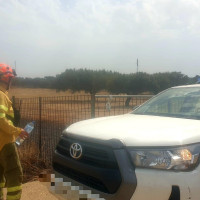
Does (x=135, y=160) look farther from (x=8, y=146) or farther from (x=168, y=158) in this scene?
(x=8, y=146)

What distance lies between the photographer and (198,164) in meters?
2.70

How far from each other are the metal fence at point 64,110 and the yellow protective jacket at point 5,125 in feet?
6.61

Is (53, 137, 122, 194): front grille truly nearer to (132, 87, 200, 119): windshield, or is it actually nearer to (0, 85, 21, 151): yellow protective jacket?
(0, 85, 21, 151): yellow protective jacket

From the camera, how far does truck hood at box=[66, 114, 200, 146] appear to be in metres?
2.79

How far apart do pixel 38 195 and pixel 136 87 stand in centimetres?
4363

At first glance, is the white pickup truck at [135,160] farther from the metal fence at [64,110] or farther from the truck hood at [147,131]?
the metal fence at [64,110]

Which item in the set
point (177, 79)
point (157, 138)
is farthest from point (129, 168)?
point (177, 79)

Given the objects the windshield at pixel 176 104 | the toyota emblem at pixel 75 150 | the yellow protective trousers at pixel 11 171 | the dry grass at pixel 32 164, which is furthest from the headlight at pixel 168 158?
the dry grass at pixel 32 164

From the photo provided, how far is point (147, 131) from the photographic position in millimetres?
3025

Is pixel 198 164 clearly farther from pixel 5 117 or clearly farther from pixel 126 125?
pixel 5 117

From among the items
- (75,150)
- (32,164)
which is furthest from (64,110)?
(75,150)

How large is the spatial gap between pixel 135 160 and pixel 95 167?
0.40 meters

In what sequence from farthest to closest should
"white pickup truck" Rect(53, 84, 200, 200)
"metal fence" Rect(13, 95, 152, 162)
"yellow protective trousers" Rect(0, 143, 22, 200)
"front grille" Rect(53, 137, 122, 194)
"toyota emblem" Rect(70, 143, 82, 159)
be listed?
"metal fence" Rect(13, 95, 152, 162) < "yellow protective trousers" Rect(0, 143, 22, 200) < "toyota emblem" Rect(70, 143, 82, 159) < "front grille" Rect(53, 137, 122, 194) < "white pickup truck" Rect(53, 84, 200, 200)

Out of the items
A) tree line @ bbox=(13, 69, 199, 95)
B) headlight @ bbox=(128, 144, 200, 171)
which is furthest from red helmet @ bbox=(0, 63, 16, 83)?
tree line @ bbox=(13, 69, 199, 95)
